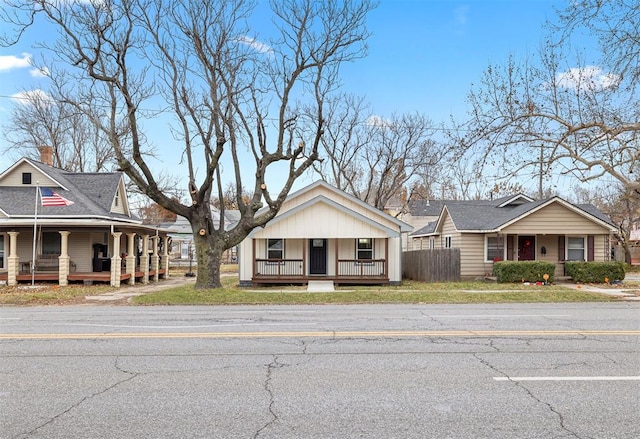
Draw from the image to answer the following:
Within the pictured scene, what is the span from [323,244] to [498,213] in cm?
1049

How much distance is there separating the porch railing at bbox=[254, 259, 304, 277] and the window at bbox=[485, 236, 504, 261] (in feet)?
33.4

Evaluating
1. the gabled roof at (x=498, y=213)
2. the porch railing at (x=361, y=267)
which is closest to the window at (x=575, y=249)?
the gabled roof at (x=498, y=213)

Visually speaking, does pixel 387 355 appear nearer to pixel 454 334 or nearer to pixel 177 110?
pixel 454 334

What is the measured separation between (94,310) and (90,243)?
14033 mm

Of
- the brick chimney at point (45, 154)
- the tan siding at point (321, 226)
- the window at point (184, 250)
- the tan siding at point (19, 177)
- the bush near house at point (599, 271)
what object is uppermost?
the brick chimney at point (45, 154)

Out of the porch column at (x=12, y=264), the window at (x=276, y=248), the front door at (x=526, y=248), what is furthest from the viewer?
the front door at (x=526, y=248)

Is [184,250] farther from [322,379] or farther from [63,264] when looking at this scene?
[322,379]

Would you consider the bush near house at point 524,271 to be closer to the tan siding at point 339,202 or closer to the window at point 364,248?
the tan siding at point 339,202

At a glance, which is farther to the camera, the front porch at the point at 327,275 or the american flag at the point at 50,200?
the front porch at the point at 327,275

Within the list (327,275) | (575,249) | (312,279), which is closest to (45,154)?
(312,279)

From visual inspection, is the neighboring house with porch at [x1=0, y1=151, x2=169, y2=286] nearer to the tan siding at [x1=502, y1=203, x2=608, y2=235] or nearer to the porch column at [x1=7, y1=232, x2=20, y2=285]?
the porch column at [x1=7, y1=232, x2=20, y2=285]

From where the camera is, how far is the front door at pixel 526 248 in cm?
2928

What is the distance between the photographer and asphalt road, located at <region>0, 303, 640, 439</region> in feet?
16.7

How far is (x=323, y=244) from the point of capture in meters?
27.5
